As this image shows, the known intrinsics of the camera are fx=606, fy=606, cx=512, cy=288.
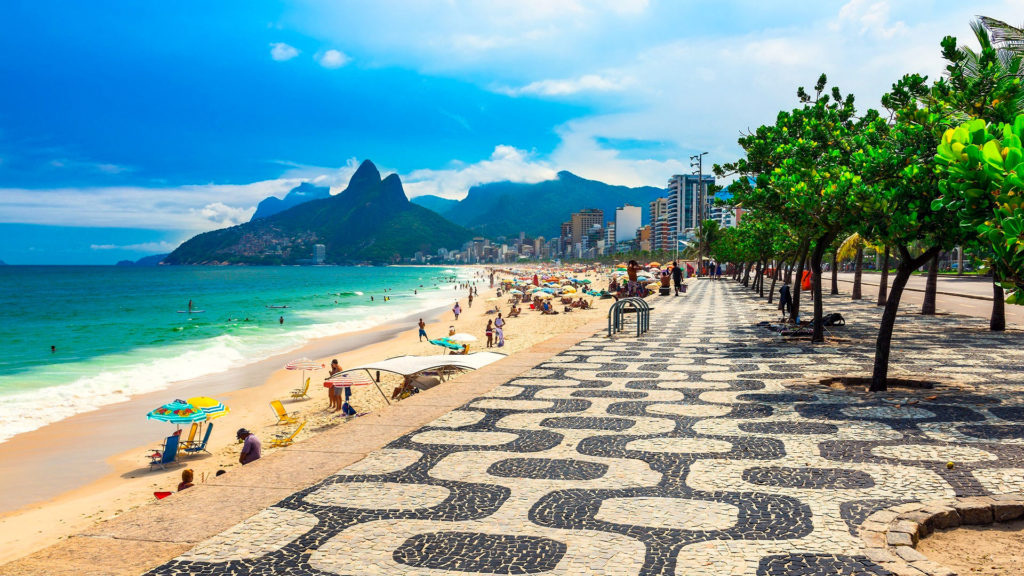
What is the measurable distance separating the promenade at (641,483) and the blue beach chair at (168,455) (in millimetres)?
7336

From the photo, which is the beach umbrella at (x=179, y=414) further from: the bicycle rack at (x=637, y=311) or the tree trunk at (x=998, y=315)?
the tree trunk at (x=998, y=315)

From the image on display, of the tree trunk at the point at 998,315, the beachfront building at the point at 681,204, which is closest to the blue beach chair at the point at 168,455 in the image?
the tree trunk at the point at 998,315

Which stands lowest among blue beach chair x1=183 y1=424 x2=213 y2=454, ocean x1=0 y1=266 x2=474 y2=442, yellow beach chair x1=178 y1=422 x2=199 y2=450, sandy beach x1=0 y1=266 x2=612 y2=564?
ocean x1=0 y1=266 x2=474 y2=442

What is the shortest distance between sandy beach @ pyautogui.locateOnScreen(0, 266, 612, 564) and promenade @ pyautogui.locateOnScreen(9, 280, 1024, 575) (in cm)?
563

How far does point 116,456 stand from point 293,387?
6.95 meters

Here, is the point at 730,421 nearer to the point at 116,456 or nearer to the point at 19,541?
the point at 19,541

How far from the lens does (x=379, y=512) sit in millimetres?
4316

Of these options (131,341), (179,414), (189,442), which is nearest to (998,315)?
(189,442)

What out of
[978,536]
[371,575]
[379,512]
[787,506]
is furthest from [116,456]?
A: [978,536]

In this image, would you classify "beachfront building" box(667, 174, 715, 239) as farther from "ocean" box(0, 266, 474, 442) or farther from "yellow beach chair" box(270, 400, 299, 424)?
"yellow beach chair" box(270, 400, 299, 424)

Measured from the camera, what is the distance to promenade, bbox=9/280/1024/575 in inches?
141

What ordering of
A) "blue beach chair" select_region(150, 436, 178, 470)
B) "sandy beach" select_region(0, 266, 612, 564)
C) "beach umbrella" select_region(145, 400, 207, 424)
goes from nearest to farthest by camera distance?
"sandy beach" select_region(0, 266, 612, 564) → "blue beach chair" select_region(150, 436, 178, 470) → "beach umbrella" select_region(145, 400, 207, 424)

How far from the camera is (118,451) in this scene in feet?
43.3

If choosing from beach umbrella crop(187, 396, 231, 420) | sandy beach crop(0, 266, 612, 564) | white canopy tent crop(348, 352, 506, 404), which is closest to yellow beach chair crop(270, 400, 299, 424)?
sandy beach crop(0, 266, 612, 564)
